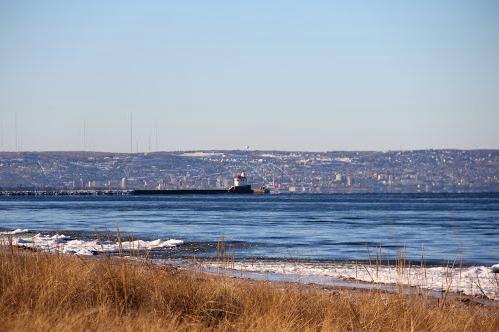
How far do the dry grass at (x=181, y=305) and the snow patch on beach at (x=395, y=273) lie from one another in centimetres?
531

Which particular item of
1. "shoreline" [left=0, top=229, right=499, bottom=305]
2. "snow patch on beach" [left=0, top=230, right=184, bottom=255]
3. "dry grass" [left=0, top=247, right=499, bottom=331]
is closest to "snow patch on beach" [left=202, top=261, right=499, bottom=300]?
"shoreline" [left=0, top=229, right=499, bottom=305]

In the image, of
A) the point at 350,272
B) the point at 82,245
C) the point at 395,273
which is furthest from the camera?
the point at 82,245

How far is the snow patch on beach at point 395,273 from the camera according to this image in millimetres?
17328

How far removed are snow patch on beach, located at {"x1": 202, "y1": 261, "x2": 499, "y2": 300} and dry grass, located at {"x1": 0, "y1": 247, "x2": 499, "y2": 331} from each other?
5.31 meters

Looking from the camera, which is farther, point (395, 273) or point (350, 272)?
point (350, 272)

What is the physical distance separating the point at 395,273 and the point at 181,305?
9083mm

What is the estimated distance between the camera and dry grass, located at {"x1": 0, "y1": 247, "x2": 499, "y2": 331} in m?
9.38

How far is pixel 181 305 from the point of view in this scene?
432 inches

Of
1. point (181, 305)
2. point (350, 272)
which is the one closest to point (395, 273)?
point (350, 272)

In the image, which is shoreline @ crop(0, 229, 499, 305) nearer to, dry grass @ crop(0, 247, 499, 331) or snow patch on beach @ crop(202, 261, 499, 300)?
snow patch on beach @ crop(202, 261, 499, 300)

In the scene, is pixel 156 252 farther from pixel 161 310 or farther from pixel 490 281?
pixel 161 310

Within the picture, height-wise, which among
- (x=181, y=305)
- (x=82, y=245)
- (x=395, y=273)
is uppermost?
(x=181, y=305)

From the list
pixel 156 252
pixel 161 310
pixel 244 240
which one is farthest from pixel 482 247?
pixel 161 310

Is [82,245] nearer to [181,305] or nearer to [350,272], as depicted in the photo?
[350,272]
